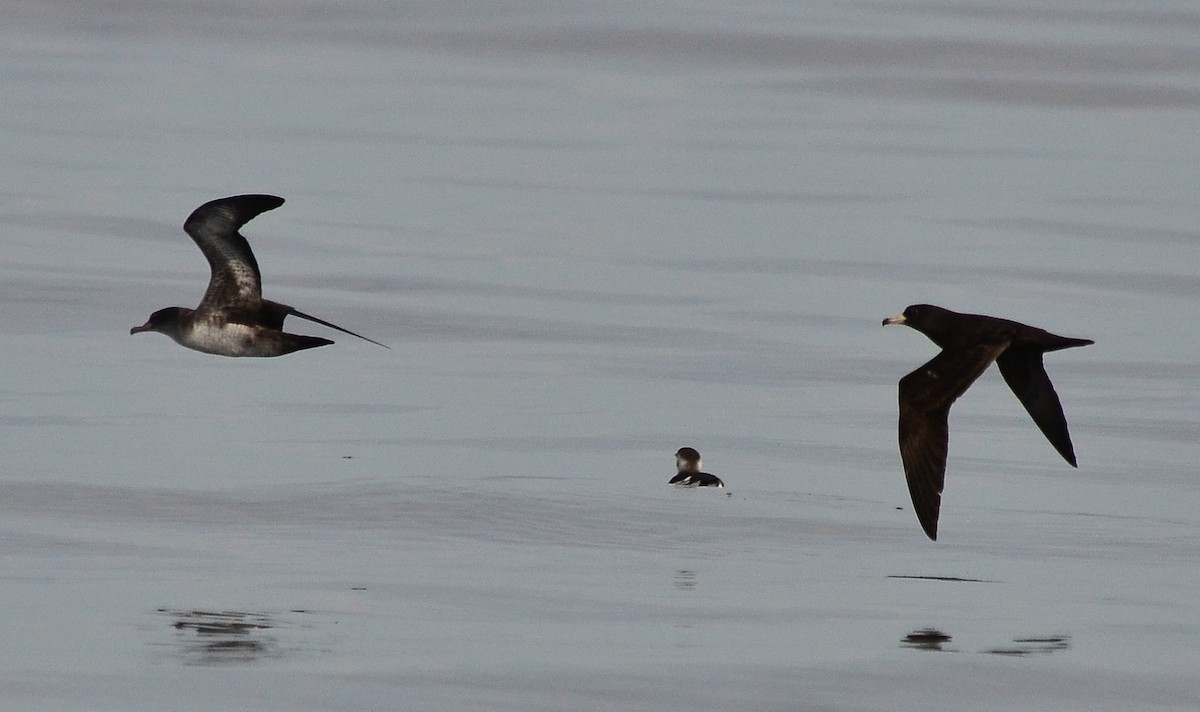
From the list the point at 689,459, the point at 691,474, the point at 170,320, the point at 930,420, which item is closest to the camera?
the point at 930,420

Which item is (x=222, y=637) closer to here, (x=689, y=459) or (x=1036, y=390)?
(x=1036, y=390)

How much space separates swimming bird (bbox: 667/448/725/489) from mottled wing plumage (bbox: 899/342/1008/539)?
254 centimetres

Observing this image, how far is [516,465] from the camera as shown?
16.2 meters

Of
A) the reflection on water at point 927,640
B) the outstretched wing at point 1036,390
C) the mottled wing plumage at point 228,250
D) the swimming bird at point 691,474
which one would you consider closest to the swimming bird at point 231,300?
the mottled wing plumage at point 228,250

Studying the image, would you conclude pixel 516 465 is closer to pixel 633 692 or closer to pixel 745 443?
pixel 745 443

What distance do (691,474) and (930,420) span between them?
3134 mm

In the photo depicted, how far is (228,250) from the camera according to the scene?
1395cm

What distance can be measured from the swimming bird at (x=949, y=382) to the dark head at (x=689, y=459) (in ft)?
6.76

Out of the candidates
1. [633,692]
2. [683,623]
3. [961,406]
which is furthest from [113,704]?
[961,406]

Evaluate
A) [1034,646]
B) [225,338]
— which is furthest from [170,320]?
[1034,646]

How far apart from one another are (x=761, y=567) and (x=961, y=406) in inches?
270

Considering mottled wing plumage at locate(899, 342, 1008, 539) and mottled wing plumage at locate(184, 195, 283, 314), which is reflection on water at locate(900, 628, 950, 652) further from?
mottled wing plumage at locate(184, 195, 283, 314)

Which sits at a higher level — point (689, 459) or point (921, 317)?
point (921, 317)

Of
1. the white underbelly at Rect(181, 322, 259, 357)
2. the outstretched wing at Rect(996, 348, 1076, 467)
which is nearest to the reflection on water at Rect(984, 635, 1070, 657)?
the outstretched wing at Rect(996, 348, 1076, 467)
